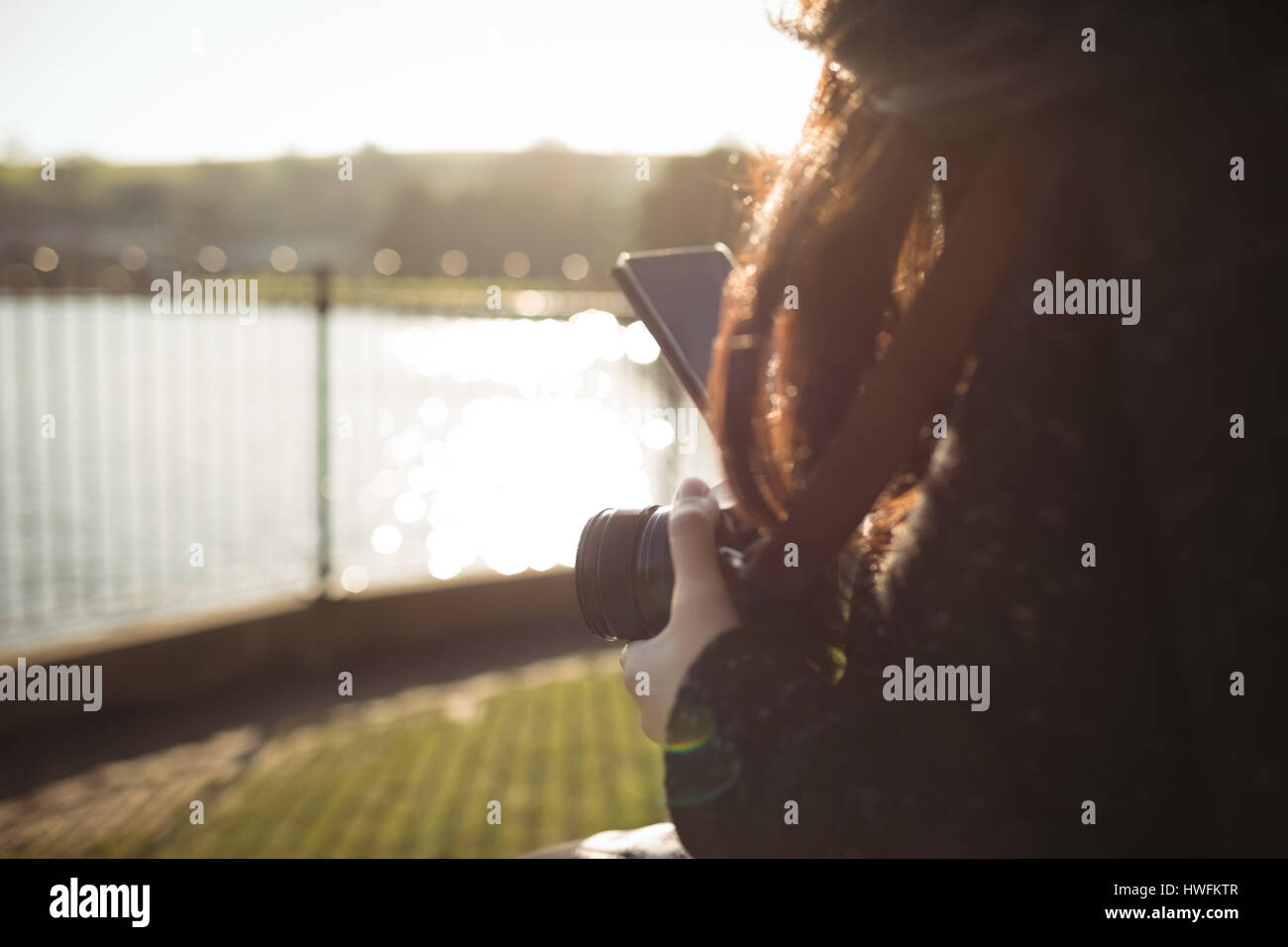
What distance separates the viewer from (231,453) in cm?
783

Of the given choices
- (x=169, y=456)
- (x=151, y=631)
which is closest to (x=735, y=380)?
(x=151, y=631)

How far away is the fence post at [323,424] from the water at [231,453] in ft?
0.14

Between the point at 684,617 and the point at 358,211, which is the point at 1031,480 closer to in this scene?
the point at 684,617

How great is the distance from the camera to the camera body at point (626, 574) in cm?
119

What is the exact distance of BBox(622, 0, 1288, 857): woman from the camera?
74 cm

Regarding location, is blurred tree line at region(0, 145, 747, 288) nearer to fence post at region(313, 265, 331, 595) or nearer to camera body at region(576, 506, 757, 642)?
fence post at region(313, 265, 331, 595)

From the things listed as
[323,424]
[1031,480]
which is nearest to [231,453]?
[323,424]

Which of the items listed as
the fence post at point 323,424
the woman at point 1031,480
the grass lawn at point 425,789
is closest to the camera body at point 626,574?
the woman at point 1031,480

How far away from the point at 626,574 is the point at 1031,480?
0.52 metres

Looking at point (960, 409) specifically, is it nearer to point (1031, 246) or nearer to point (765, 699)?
point (1031, 246)

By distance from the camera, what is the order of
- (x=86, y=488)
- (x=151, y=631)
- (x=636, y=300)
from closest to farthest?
(x=636, y=300)
(x=151, y=631)
(x=86, y=488)
